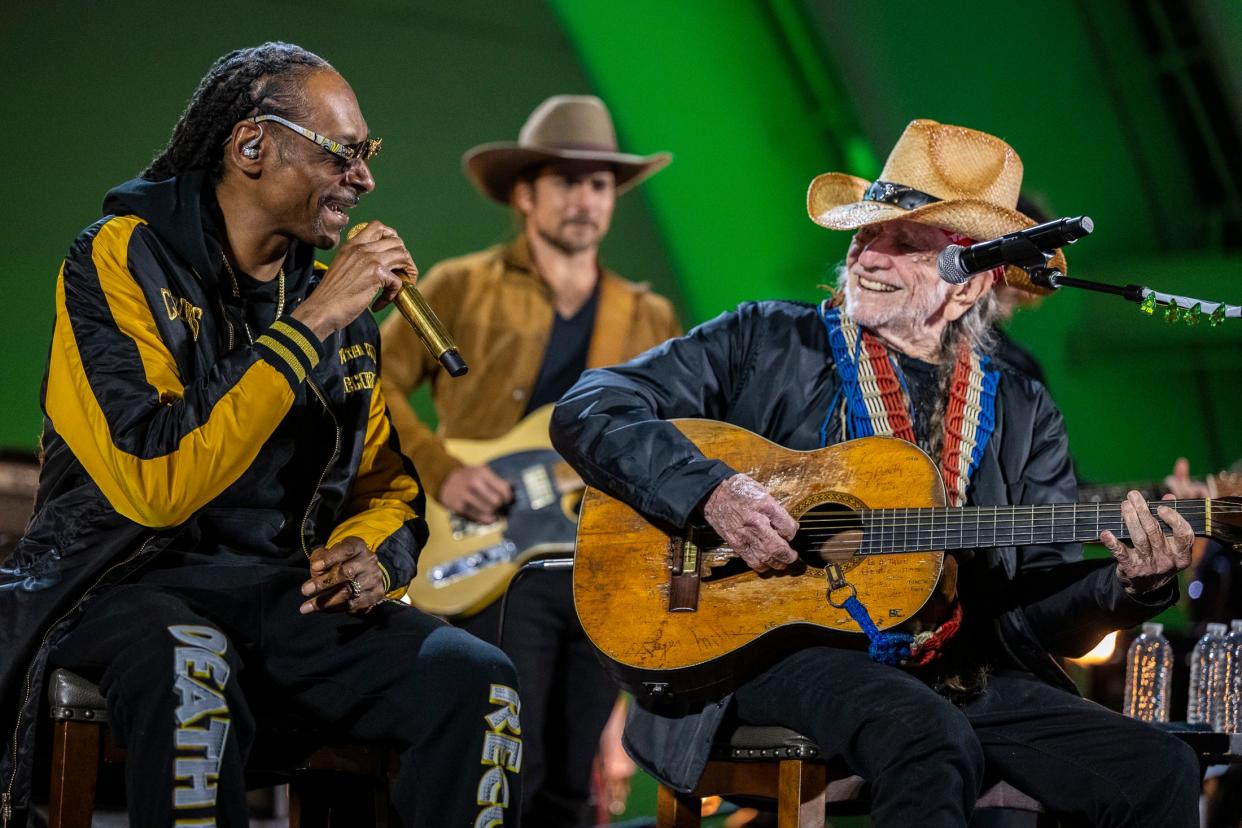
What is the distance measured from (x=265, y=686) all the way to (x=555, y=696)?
2007 millimetres

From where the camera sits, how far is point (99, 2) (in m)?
6.04

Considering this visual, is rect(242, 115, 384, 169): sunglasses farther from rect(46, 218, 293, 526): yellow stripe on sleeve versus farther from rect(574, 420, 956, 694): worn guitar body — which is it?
rect(574, 420, 956, 694): worn guitar body

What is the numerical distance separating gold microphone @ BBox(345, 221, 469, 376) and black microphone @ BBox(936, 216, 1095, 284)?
1.01 metres

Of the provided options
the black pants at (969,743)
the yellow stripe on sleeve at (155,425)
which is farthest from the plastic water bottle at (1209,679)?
the yellow stripe on sleeve at (155,425)

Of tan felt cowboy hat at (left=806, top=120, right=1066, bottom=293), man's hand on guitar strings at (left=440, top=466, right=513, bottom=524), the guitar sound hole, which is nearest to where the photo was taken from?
the guitar sound hole

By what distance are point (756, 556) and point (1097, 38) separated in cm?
467

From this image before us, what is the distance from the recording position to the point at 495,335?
5473mm

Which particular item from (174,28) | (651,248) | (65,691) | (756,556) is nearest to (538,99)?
(651,248)

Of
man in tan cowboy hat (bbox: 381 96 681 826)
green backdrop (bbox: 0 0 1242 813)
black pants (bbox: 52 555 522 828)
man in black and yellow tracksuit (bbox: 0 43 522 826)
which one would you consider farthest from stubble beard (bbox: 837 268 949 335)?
green backdrop (bbox: 0 0 1242 813)

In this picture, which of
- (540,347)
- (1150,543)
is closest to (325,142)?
(1150,543)

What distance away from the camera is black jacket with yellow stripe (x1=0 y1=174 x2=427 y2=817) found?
272cm

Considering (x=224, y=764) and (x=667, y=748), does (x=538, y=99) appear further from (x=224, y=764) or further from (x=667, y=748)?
(x=224, y=764)

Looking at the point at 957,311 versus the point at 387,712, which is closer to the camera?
the point at 387,712

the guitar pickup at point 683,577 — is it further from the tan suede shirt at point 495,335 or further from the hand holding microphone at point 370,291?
the tan suede shirt at point 495,335
